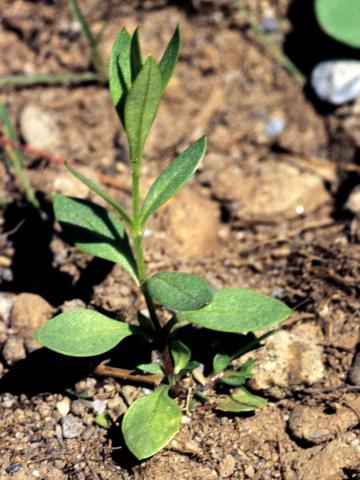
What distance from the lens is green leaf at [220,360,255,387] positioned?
89.4 inches

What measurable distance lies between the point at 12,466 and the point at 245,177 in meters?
1.79

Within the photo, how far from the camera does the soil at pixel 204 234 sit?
222cm

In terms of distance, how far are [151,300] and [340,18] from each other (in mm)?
2143

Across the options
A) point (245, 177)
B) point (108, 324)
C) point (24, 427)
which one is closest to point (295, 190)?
point (245, 177)

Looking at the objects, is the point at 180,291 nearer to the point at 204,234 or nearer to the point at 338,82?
the point at 204,234

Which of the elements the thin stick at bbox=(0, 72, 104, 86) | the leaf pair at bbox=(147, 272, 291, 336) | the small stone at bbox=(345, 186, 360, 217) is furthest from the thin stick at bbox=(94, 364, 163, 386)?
the thin stick at bbox=(0, 72, 104, 86)

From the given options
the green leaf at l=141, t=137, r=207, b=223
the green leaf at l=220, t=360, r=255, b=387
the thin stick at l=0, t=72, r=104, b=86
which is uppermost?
the green leaf at l=141, t=137, r=207, b=223

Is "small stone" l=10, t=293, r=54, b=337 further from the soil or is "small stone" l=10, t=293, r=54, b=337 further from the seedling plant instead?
the seedling plant

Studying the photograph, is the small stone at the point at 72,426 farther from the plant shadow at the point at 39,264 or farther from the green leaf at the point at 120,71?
the green leaf at the point at 120,71

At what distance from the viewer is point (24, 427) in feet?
→ 7.49

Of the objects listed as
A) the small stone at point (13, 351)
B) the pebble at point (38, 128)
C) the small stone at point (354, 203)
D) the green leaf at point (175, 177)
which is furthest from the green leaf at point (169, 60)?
the pebble at point (38, 128)

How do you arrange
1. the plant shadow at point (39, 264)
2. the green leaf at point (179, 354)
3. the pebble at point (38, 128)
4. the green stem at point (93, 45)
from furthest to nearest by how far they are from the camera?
the pebble at point (38, 128) < the green stem at point (93, 45) < the plant shadow at point (39, 264) < the green leaf at point (179, 354)

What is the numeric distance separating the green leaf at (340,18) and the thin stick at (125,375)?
2.09m

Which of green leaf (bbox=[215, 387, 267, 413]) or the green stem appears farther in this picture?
the green stem
